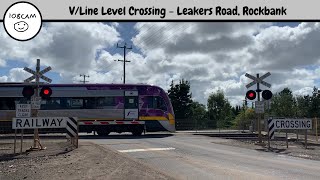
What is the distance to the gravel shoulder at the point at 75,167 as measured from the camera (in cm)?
1129

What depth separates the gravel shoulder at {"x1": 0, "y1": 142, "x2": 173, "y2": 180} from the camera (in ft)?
37.1

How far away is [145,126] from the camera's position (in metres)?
33.1

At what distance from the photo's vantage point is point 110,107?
32.9m

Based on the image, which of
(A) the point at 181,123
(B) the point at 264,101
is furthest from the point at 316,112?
(B) the point at 264,101

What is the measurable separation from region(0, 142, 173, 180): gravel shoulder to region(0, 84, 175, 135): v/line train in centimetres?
Result: 1591

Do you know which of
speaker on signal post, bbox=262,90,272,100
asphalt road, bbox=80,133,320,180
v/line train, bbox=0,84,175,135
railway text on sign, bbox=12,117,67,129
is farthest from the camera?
v/line train, bbox=0,84,175,135

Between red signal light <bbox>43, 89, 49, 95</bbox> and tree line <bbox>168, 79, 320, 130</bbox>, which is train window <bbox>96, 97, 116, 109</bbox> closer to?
red signal light <bbox>43, 89, 49, 95</bbox>

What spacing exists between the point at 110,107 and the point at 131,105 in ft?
5.33

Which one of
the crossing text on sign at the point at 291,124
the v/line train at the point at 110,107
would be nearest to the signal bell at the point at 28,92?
the crossing text on sign at the point at 291,124

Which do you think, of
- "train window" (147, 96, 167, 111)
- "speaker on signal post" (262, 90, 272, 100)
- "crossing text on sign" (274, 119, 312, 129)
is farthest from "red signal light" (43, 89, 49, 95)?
"train window" (147, 96, 167, 111)

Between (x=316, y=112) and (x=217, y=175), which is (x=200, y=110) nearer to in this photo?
(x=316, y=112)

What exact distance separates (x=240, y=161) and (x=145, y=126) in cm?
1807

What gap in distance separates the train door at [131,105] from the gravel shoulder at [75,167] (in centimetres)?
1604

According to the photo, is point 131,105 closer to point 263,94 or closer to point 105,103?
point 105,103
